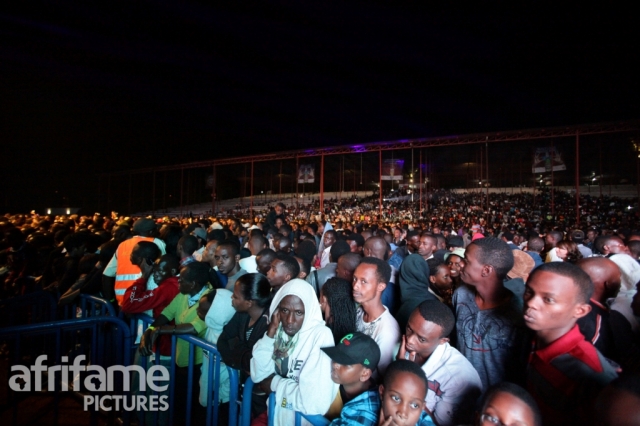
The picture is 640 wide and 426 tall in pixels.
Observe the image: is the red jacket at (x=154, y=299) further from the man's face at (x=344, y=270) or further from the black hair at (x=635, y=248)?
the black hair at (x=635, y=248)

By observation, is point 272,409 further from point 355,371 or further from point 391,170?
point 391,170

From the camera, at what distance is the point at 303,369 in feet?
7.27

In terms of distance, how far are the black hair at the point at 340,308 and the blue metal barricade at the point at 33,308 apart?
411cm

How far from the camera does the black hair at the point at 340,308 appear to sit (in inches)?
123

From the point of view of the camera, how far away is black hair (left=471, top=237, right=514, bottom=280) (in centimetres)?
249

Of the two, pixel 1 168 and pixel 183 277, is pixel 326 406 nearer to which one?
pixel 183 277

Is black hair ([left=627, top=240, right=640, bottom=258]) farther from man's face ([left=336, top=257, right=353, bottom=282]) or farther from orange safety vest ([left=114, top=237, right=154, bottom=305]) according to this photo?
orange safety vest ([left=114, top=237, right=154, bottom=305])

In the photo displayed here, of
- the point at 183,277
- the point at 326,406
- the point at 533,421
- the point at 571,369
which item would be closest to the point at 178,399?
the point at 183,277

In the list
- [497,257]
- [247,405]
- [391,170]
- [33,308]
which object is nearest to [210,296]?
[247,405]

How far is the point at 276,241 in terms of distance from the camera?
264 inches

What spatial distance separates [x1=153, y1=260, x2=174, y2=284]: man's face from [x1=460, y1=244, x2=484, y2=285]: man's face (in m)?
3.30

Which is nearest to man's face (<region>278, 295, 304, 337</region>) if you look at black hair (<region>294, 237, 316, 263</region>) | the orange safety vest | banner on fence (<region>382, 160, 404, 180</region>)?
the orange safety vest

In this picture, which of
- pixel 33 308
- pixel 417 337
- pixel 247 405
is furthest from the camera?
pixel 33 308

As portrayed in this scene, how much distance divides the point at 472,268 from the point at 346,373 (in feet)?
4.04
